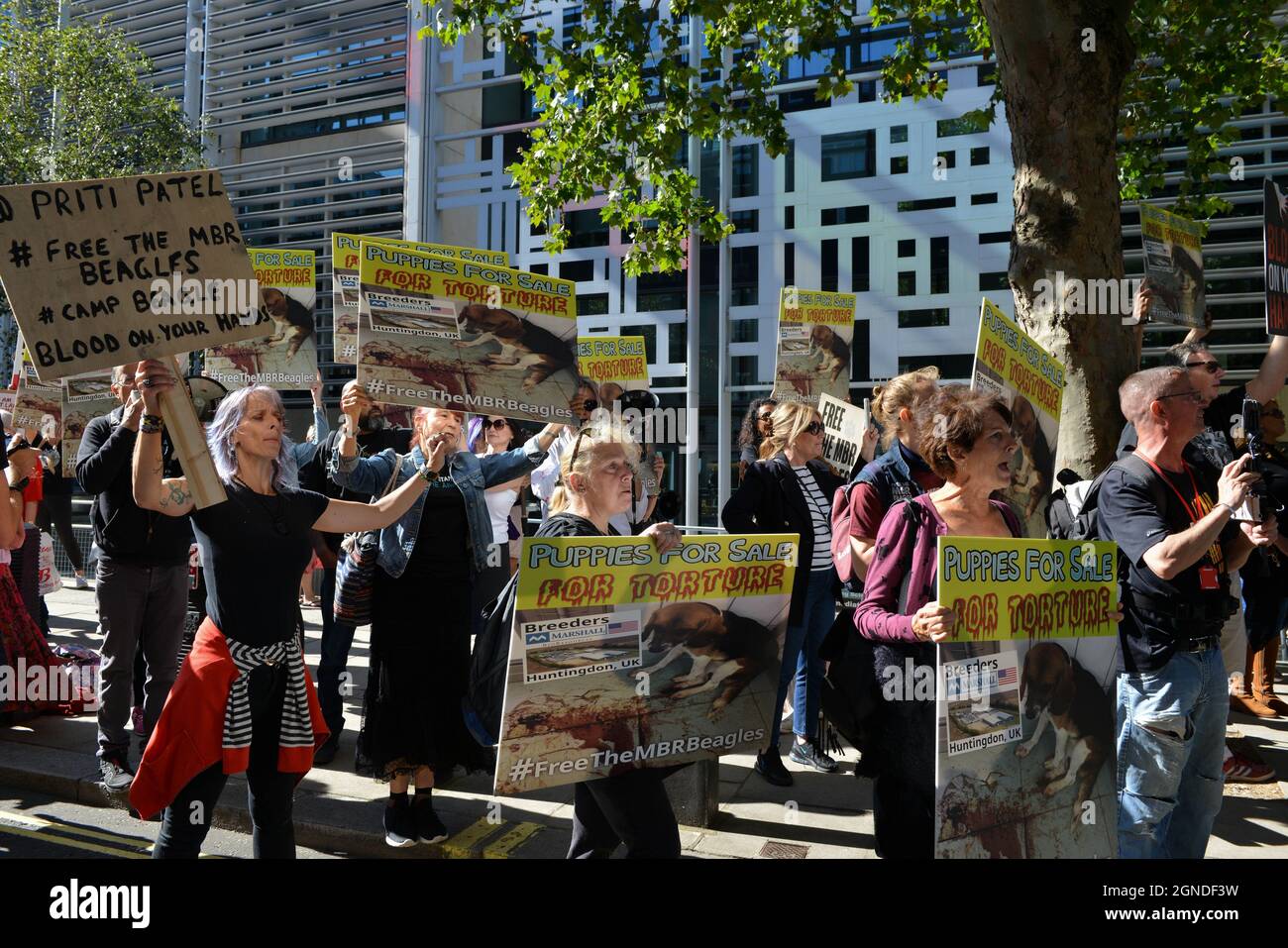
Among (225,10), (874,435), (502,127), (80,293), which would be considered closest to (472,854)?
(80,293)

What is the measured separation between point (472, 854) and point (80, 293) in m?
2.72

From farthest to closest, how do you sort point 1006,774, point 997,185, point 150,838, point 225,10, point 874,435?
point 225,10 → point 997,185 → point 874,435 → point 150,838 → point 1006,774

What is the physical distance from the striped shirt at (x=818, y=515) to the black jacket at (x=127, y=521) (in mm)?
3338

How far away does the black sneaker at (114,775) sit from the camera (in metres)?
5.05

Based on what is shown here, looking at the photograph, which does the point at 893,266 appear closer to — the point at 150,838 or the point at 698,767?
the point at 698,767

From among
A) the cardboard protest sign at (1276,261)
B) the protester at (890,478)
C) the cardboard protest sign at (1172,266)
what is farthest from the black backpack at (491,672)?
the cardboard protest sign at (1172,266)

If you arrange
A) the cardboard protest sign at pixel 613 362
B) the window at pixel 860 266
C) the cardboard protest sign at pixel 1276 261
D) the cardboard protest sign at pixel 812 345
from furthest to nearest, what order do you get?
the window at pixel 860 266 → the cardboard protest sign at pixel 613 362 → the cardboard protest sign at pixel 812 345 → the cardboard protest sign at pixel 1276 261

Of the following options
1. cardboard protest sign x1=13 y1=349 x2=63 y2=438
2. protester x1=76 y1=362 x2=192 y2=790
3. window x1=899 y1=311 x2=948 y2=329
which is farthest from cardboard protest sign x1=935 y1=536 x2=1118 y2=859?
window x1=899 y1=311 x2=948 y2=329

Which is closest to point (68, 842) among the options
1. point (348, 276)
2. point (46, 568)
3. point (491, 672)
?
point (491, 672)

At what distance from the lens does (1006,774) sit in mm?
2951

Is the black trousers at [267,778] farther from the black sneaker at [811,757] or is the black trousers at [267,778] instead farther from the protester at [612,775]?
the black sneaker at [811,757]

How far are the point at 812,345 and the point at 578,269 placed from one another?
1046 cm

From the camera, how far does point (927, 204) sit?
52.2ft
